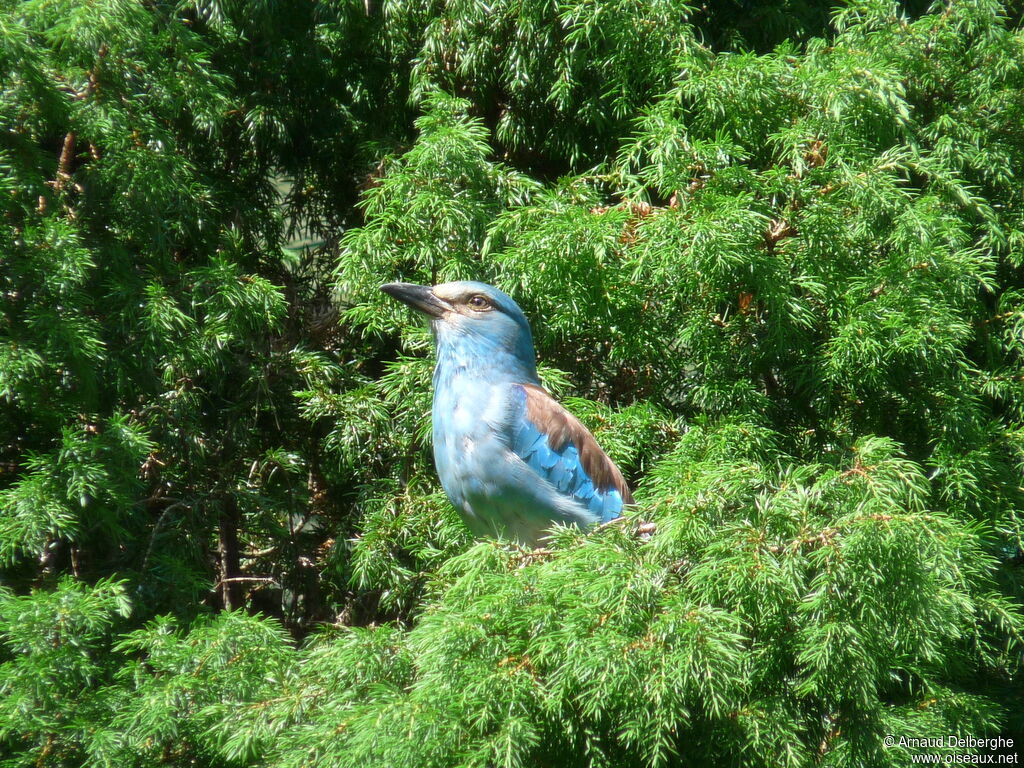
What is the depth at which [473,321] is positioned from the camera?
369 centimetres

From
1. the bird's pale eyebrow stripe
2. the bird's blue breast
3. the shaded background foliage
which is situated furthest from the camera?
the bird's pale eyebrow stripe

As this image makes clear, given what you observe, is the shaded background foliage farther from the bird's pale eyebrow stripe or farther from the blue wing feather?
the blue wing feather

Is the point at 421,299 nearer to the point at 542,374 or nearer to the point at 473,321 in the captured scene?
the point at 473,321

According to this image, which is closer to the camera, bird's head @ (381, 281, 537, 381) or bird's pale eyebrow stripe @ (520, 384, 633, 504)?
bird's pale eyebrow stripe @ (520, 384, 633, 504)

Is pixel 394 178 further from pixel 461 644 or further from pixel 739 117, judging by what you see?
pixel 461 644

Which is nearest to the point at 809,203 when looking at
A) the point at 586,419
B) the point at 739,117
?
the point at 739,117

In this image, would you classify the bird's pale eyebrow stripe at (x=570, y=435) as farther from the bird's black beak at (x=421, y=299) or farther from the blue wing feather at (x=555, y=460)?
the bird's black beak at (x=421, y=299)

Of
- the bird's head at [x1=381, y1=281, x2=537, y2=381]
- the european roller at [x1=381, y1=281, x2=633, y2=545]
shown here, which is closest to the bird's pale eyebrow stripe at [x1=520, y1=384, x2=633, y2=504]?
the european roller at [x1=381, y1=281, x2=633, y2=545]

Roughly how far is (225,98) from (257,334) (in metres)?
1.05

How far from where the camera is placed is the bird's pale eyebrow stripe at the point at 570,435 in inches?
135

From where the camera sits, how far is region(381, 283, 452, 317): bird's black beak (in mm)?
3664

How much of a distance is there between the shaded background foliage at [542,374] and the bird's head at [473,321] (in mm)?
186

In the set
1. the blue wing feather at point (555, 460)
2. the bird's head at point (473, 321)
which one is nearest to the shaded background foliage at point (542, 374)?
the bird's head at point (473, 321)

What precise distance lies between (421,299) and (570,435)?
0.86 m
